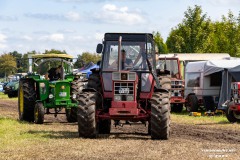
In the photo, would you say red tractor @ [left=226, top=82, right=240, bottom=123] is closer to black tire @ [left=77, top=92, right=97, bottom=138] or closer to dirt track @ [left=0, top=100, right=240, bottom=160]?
dirt track @ [left=0, top=100, right=240, bottom=160]

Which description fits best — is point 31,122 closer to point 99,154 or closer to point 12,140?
point 12,140

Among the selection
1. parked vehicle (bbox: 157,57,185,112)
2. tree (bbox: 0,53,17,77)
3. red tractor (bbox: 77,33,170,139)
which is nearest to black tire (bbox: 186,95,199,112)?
parked vehicle (bbox: 157,57,185,112)

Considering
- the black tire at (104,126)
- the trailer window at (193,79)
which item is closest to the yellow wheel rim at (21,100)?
the black tire at (104,126)

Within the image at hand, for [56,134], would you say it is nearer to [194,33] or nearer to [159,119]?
[159,119]

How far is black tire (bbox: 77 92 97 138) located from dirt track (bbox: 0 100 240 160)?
37 cm

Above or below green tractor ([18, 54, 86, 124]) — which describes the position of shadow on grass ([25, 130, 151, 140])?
below

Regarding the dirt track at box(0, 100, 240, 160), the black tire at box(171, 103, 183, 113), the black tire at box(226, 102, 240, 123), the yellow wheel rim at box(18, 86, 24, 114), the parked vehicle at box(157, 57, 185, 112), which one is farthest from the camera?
the black tire at box(171, 103, 183, 113)

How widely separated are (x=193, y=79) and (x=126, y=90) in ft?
57.1

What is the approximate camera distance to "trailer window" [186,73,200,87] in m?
33.1

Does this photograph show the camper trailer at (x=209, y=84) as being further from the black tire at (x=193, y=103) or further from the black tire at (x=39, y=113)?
the black tire at (x=39, y=113)

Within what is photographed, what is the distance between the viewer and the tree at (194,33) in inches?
2158

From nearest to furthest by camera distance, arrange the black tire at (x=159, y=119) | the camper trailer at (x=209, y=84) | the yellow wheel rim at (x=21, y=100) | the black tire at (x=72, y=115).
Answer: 1. the black tire at (x=159, y=119)
2. the black tire at (x=72, y=115)
3. the yellow wheel rim at (x=21, y=100)
4. the camper trailer at (x=209, y=84)

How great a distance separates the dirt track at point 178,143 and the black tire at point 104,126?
0.24m

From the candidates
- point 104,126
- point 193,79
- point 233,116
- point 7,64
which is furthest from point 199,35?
point 7,64
